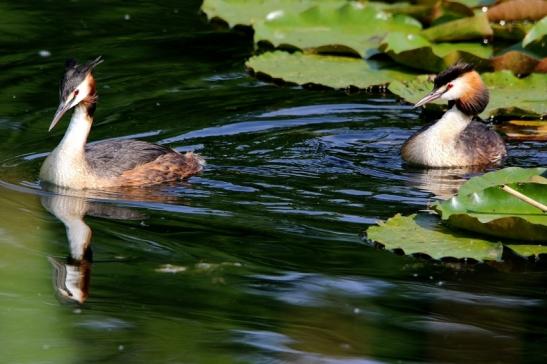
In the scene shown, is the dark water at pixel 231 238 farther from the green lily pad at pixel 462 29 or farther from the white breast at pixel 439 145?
the green lily pad at pixel 462 29

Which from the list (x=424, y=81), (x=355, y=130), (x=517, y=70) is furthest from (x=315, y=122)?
(x=517, y=70)

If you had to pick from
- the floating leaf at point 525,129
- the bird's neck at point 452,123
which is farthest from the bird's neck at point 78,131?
the floating leaf at point 525,129

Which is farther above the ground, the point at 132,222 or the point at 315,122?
the point at 315,122

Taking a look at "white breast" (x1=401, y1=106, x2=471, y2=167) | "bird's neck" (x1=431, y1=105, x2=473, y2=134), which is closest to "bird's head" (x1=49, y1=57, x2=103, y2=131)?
"white breast" (x1=401, y1=106, x2=471, y2=167)

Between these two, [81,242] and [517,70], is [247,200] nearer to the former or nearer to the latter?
[81,242]

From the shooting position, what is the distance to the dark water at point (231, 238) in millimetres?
6070

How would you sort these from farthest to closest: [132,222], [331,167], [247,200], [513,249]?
[331,167] → [247,200] → [132,222] → [513,249]

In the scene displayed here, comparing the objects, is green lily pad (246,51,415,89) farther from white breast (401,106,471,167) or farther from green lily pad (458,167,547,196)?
green lily pad (458,167,547,196)

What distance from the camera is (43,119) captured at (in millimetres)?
10984

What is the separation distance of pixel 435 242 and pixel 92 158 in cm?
306

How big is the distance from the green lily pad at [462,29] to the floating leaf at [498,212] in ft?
15.6

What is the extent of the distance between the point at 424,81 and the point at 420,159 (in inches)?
59.0

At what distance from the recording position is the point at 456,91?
1071 cm

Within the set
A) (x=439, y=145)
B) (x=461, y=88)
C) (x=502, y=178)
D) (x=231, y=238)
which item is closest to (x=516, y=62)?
(x=461, y=88)
